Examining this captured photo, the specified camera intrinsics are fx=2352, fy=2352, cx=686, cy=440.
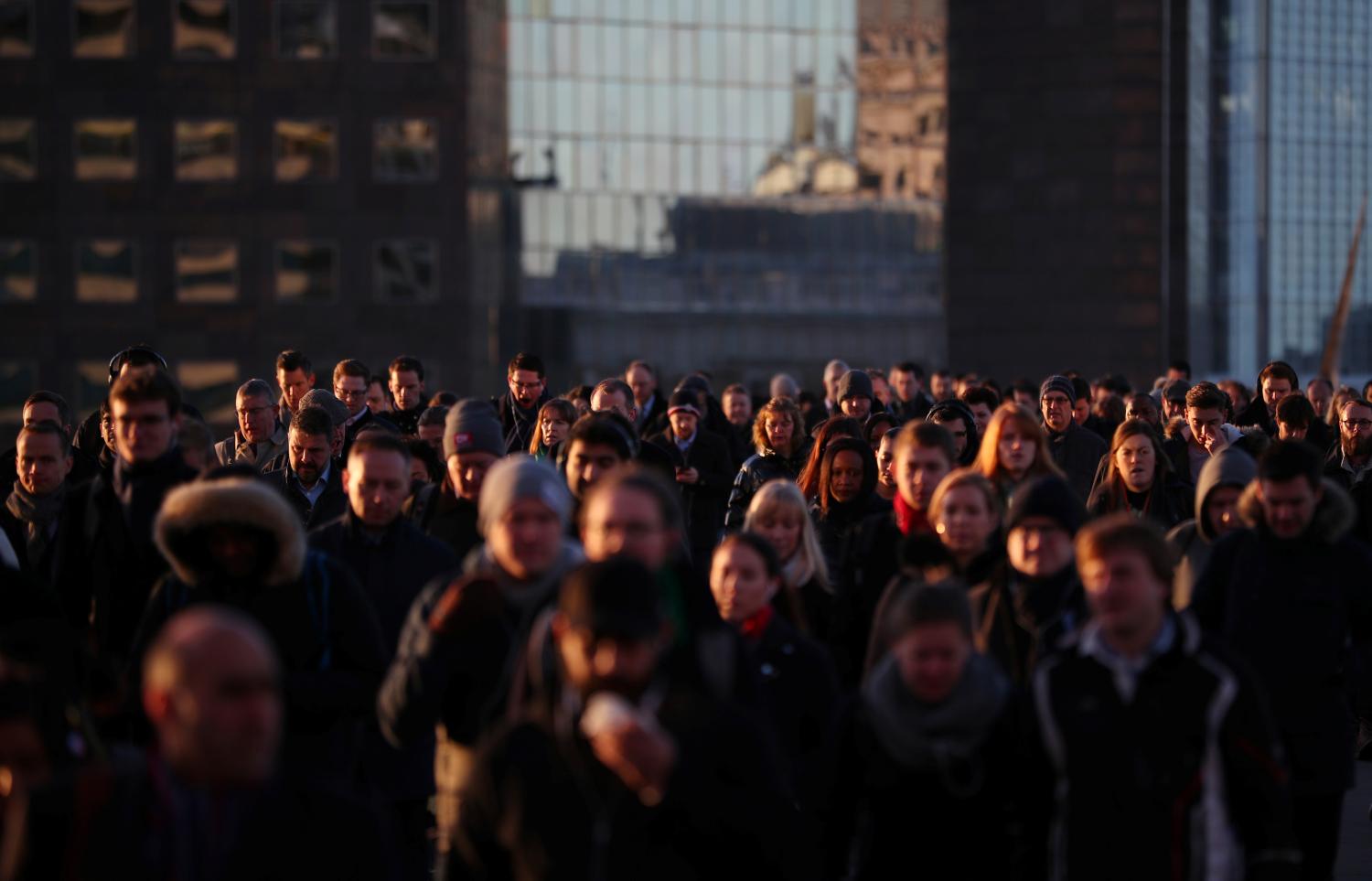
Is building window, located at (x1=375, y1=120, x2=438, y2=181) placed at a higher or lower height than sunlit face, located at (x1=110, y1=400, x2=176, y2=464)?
higher

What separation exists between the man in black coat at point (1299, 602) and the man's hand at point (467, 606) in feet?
9.32

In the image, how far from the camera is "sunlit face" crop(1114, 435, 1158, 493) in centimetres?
1090

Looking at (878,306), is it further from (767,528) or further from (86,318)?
(767,528)

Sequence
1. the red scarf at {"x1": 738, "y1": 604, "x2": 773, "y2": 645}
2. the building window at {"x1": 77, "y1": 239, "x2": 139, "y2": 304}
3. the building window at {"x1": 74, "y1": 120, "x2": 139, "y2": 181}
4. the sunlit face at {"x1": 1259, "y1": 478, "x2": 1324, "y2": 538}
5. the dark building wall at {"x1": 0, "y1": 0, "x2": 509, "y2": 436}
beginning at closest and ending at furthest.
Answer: the red scarf at {"x1": 738, "y1": 604, "x2": 773, "y2": 645}, the sunlit face at {"x1": 1259, "y1": 478, "x2": 1324, "y2": 538}, the dark building wall at {"x1": 0, "y1": 0, "x2": 509, "y2": 436}, the building window at {"x1": 74, "y1": 120, "x2": 139, "y2": 181}, the building window at {"x1": 77, "y1": 239, "x2": 139, "y2": 304}

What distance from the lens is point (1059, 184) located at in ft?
181

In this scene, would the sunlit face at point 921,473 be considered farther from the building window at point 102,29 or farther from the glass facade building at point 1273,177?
the glass facade building at point 1273,177

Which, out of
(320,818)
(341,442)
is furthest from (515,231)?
(320,818)

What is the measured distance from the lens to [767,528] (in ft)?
28.0

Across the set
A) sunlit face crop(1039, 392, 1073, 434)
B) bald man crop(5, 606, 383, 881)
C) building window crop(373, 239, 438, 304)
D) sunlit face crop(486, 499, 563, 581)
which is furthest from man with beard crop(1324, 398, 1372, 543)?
building window crop(373, 239, 438, 304)

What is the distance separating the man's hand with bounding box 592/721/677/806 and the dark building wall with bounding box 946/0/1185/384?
168 feet

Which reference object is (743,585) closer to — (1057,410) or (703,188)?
(1057,410)

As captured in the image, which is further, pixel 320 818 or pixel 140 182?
pixel 140 182

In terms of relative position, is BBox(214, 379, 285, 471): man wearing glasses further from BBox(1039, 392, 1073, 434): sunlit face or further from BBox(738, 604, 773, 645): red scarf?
BBox(738, 604, 773, 645): red scarf

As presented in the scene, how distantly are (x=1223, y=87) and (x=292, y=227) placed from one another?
66163 millimetres
